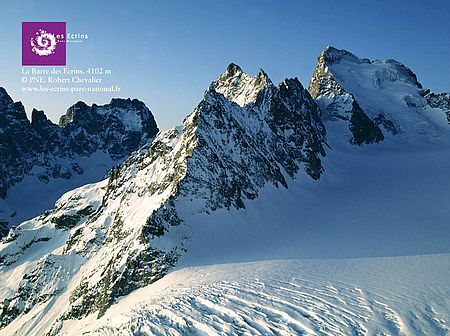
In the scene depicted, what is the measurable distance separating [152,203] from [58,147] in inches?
4660

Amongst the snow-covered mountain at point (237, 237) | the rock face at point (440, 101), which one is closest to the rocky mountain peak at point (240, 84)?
the snow-covered mountain at point (237, 237)

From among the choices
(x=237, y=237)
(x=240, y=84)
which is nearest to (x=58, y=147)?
(x=240, y=84)

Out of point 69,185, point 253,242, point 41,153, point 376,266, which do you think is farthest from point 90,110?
point 376,266

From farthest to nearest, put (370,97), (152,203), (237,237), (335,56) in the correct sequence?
(335,56) → (370,97) → (152,203) → (237,237)

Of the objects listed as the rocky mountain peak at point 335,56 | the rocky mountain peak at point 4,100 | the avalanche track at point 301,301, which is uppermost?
the rocky mountain peak at point 335,56

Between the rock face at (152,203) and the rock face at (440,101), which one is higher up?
the rock face at (440,101)

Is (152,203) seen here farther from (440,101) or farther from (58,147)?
(58,147)

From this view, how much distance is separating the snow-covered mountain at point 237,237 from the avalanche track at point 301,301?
0.36 feet

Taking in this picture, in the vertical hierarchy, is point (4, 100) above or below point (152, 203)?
above

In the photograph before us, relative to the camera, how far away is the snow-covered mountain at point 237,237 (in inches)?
759

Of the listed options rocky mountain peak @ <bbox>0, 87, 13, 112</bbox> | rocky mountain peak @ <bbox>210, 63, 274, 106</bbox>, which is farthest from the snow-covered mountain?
rocky mountain peak @ <bbox>0, 87, 13, 112</bbox>

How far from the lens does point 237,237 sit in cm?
3753

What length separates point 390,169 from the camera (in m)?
73.6

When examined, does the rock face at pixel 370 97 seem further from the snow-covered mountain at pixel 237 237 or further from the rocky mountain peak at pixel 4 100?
the rocky mountain peak at pixel 4 100
